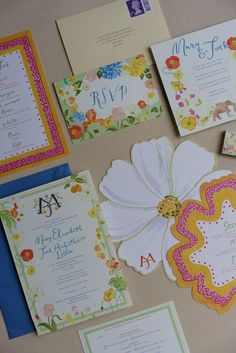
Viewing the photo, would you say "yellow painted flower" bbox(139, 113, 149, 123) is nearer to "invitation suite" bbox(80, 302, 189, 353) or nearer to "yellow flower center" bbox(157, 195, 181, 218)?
"yellow flower center" bbox(157, 195, 181, 218)

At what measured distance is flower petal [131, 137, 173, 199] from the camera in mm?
849

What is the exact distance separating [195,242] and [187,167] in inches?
5.3

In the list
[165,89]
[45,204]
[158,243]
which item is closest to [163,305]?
[158,243]

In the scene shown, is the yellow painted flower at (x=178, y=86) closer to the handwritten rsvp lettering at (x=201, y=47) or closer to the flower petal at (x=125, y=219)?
the handwritten rsvp lettering at (x=201, y=47)

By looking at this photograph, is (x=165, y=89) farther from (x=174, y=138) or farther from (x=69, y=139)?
(x=69, y=139)

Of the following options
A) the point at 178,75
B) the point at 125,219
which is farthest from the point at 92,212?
the point at 178,75

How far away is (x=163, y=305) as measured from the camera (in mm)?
842

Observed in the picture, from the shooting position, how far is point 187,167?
0.85 metres

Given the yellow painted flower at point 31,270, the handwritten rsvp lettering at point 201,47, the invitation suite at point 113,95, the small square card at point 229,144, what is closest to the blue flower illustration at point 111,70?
the invitation suite at point 113,95

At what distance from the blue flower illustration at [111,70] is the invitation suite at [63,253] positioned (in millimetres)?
182

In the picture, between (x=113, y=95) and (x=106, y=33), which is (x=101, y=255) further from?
(x=106, y=33)

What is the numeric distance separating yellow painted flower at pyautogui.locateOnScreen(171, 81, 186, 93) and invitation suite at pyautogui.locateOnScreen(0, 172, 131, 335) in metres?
0.22

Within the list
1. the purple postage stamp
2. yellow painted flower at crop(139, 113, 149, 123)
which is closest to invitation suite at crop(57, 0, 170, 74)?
the purple postage stamp

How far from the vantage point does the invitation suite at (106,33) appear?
0.85 metres
